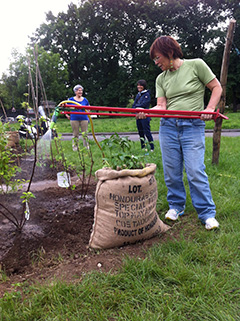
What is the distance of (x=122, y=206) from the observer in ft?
6.50

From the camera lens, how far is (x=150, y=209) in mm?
2104

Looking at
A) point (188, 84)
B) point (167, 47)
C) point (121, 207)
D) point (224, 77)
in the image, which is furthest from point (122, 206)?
point (224, 77)

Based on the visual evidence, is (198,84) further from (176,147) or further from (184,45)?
(184,45)

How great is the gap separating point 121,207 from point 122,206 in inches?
0.4

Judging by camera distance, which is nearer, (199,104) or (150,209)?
(150,209)

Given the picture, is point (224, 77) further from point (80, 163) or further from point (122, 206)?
point (122, 206)

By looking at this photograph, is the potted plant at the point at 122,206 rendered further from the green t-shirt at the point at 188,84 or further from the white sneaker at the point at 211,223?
the green t-shirt at the point at 188,84

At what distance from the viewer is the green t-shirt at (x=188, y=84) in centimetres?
219

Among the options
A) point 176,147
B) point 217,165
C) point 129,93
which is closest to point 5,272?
point 176,147

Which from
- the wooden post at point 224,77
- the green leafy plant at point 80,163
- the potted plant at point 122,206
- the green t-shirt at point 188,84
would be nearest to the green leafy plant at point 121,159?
the potted plant at point 122,206

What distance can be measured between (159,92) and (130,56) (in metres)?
28.4

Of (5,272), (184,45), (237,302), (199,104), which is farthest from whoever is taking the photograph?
(184,45)

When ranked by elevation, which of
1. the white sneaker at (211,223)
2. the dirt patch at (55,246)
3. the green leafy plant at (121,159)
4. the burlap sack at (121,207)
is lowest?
the dirt patch at (55,246)

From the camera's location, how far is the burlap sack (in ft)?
6.46
